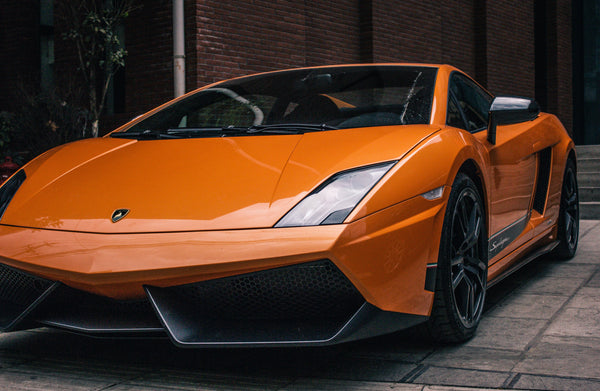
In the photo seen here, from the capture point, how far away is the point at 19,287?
2850 millimetres

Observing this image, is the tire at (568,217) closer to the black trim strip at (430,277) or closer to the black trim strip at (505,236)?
the black trim strip at (505,236)

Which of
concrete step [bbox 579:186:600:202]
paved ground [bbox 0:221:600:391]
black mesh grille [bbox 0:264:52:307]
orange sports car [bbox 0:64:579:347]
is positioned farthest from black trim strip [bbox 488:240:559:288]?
concrete step [bbox 579:186:600:202]

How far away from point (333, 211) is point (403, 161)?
0.40 metres

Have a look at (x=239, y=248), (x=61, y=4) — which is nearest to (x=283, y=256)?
(x=239, y=248)

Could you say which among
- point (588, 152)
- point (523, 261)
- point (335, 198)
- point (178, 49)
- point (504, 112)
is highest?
point (178, 49)

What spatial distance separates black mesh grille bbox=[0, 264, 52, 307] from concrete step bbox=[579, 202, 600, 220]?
23.5ft

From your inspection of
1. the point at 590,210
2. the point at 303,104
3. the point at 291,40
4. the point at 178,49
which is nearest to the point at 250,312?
the point at 303,104

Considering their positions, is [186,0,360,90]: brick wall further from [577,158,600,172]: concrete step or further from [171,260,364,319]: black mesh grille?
[171,260,364,319]: black mesh grille

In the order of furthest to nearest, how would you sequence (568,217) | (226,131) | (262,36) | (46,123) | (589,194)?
(262,36)
(589,194)
(46,123)
(568,217)
(226,131)

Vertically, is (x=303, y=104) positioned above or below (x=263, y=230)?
Answer: above

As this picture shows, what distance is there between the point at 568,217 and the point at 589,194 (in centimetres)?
385

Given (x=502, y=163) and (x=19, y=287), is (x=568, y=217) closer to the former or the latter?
(x=502, y=163)

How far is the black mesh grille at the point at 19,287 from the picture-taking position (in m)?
2.80

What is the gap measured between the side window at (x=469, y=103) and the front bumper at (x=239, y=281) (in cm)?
119
